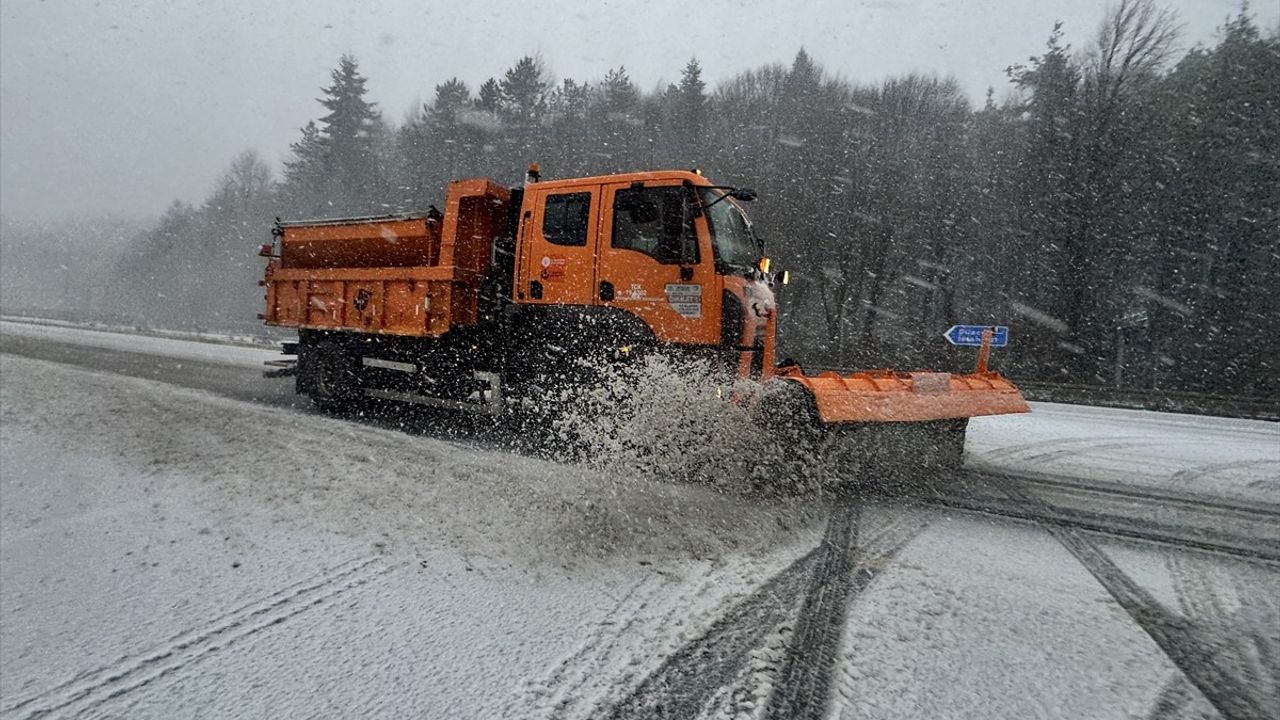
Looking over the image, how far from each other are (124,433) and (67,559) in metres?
3.30

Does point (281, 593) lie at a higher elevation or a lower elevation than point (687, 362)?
lower

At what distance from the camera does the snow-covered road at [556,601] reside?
2475 millimetres

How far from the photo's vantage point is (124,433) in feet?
21.9

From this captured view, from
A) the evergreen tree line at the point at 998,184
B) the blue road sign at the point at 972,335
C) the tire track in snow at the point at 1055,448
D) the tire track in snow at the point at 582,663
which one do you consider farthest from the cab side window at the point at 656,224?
the evergreen tree line at the point at 998,184

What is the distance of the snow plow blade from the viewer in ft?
17.0

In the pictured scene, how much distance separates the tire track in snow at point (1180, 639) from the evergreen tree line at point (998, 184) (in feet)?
72.6

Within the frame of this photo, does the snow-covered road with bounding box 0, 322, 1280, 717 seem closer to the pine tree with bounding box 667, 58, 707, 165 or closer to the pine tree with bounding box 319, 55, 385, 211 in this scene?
the pine tree with bounding box 667, 58, 707, 165

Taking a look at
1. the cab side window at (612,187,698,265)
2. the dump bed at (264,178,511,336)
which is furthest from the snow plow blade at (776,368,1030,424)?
the dump bed at (264,178,511,336)

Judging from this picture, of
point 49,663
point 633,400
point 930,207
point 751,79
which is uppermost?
point 751,79

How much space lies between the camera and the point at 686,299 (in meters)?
5.98

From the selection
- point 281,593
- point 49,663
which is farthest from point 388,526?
point 49,663

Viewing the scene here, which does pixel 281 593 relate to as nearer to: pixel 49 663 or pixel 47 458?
pixel 49 663

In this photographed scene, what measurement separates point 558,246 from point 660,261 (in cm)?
128

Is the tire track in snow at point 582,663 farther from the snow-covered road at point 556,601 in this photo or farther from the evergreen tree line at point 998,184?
the evergreen tree line at point 998,184
